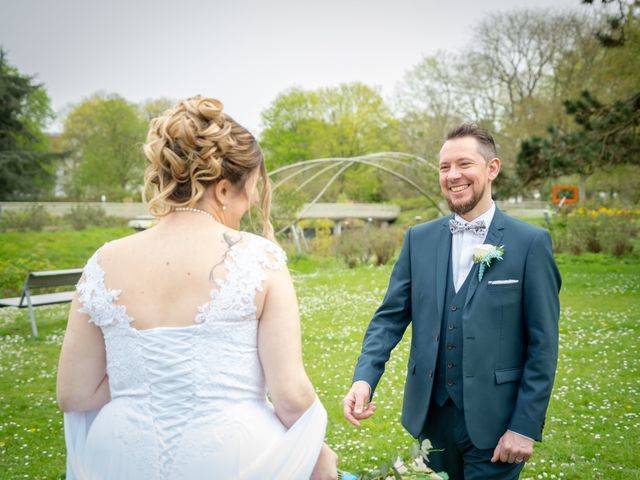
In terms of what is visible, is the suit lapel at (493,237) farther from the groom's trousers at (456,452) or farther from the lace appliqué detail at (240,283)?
the lace appliqué detail at (240,283)

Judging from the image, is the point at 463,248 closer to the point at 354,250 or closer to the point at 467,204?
the point at 467,204

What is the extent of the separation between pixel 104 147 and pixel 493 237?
4560 centimetres

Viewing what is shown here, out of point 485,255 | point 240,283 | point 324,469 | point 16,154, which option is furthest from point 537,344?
point 16,154

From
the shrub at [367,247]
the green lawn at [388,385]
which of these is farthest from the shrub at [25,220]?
Result: the shrub at [367,247]

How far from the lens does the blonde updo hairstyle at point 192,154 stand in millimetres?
2012

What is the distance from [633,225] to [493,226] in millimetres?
20308

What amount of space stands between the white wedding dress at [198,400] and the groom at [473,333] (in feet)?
2.68

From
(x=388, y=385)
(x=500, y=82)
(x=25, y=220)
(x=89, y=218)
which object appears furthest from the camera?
(x=500, y=82)

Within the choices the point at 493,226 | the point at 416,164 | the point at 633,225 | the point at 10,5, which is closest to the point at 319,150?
the point at 416,164

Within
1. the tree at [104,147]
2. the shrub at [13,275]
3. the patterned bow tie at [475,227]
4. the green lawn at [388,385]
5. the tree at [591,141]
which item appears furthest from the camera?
the tree at [104,147]

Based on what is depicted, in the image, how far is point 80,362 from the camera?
6.86 feet

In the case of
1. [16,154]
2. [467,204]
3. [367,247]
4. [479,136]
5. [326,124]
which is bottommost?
[367,247]

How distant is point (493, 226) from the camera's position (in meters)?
2.97

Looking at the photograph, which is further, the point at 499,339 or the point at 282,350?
the point at 499,339
